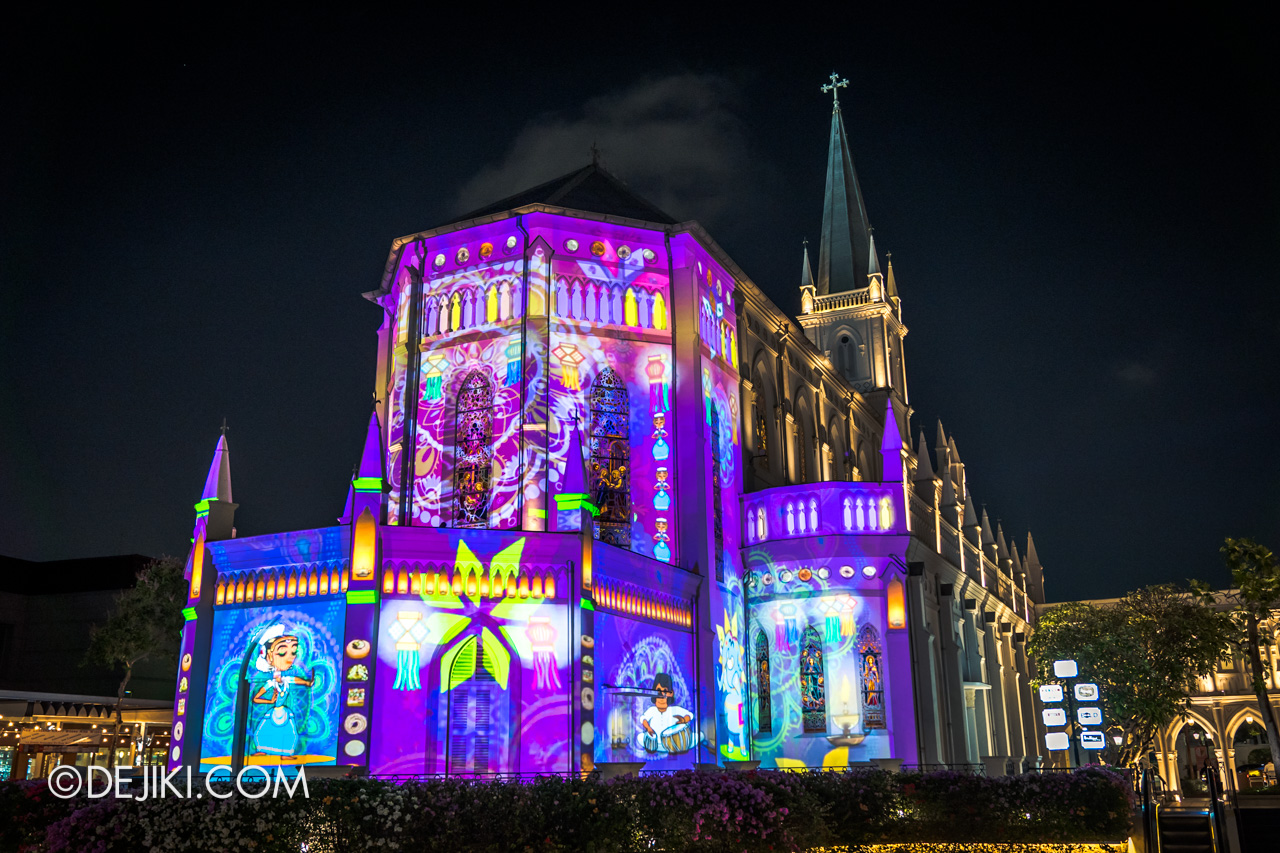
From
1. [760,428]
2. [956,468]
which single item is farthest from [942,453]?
[760,428]

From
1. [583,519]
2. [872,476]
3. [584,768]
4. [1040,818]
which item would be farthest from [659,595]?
[872,476]

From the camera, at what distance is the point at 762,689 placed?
35.1 metres

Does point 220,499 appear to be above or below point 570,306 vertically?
below

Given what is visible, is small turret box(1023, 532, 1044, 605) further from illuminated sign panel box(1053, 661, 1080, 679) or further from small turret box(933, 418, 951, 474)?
illuminated sign panel box(1053, 661, 1080, 679)

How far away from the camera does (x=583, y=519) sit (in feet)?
91.5

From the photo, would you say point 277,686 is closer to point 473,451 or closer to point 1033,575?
point 473,451

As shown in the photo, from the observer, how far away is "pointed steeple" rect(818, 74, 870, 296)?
222 ft

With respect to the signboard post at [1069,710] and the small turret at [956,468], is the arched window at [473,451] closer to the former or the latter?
the signboard post at [1069,710]

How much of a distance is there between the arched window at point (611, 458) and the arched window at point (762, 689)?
22.1ft

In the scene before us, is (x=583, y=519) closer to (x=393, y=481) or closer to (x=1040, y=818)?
(x=393, y=481)

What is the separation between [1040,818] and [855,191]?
178 ft

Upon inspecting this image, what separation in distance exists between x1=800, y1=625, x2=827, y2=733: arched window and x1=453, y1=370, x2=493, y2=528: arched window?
11.6 metres

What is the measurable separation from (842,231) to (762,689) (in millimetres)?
41054

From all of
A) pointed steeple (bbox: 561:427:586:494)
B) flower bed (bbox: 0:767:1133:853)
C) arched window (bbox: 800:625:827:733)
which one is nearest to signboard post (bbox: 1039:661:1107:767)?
flower bed (bbox: 0:767:1133:853)
